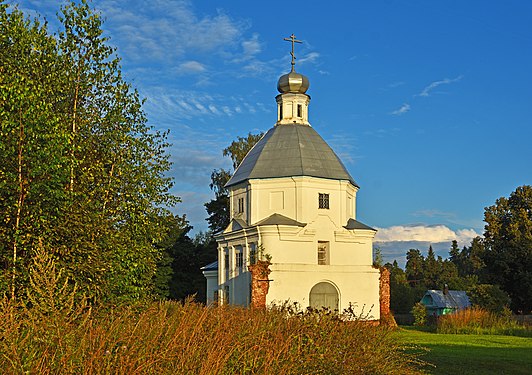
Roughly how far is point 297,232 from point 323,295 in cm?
363

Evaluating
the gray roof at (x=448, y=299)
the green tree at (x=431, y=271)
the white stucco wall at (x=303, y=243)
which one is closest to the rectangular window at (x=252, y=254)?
the white stucco wall at (x=303, y=243)

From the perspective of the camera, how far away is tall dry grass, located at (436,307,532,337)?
28.5 m

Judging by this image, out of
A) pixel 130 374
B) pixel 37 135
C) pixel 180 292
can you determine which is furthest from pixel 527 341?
pixel 180 292

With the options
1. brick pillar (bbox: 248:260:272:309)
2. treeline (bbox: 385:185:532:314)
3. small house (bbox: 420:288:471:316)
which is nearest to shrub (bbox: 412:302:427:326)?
treeline (bbox: 385:185:532:314)

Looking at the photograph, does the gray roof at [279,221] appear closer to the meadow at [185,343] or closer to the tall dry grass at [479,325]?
the tall dry grass at [479,325]

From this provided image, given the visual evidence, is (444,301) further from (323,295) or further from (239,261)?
(239,261)

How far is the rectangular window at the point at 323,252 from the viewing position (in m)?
35.2

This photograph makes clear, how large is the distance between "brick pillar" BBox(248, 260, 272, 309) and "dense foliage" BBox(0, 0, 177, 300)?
1816 centimetres

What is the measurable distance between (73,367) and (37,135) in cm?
608

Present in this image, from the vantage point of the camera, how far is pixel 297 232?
34531mm

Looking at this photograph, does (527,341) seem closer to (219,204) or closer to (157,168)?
(157,168)

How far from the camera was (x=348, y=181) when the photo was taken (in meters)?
36.6

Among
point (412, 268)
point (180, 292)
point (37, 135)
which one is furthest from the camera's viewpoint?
point (412, 268)

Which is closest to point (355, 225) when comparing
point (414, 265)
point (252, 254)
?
point (252, 254)
